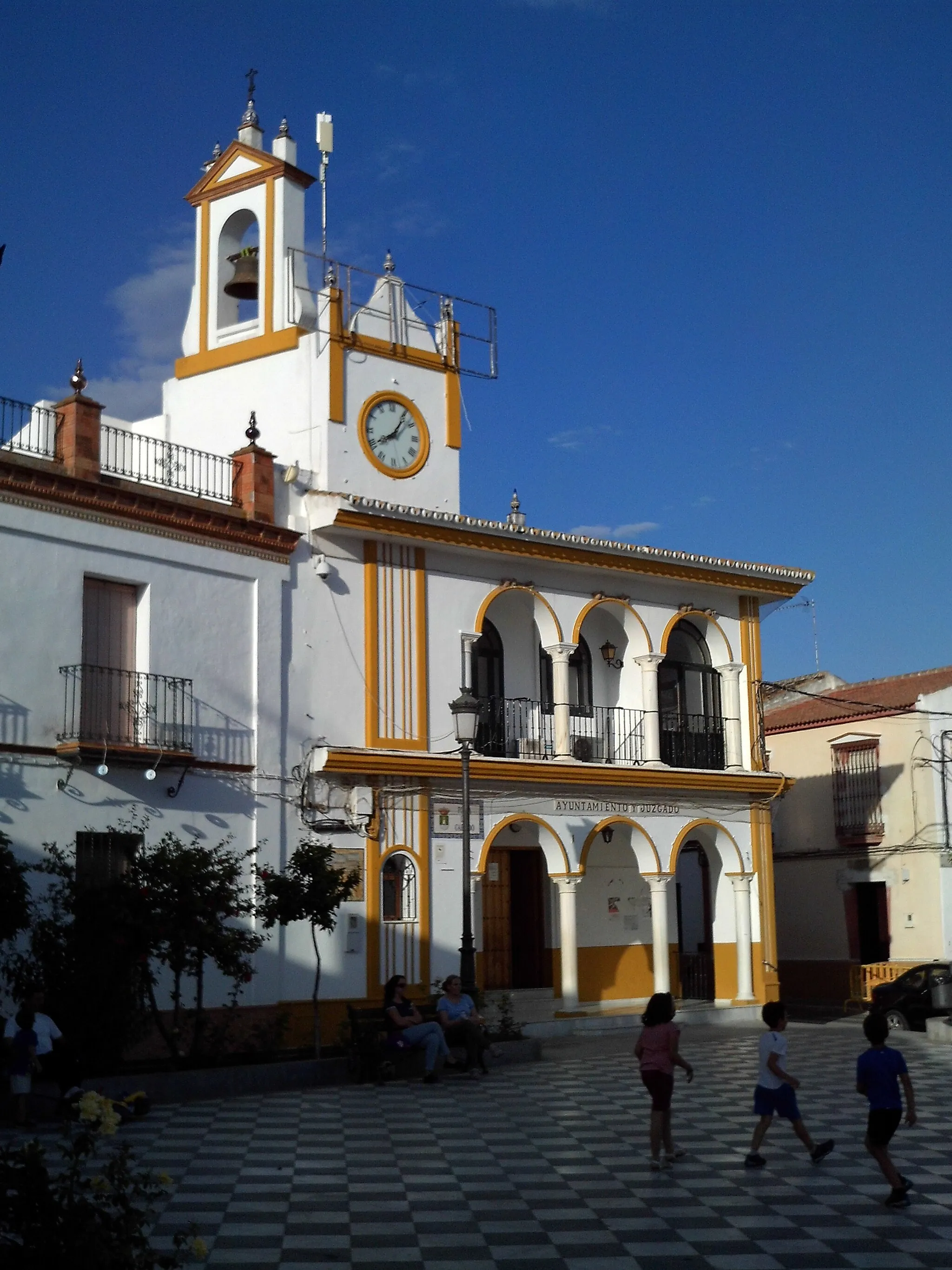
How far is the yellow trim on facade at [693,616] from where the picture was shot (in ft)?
83.9

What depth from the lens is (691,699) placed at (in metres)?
26.8

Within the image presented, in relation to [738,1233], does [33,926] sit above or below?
above

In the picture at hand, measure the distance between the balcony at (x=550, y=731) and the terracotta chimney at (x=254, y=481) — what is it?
15.5 feet

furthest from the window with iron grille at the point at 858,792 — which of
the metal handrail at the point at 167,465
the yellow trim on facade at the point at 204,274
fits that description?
the yellow trim on facade at the point at 204,274

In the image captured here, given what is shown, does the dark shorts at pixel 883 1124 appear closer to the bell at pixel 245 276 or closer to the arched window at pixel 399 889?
the arched window at pixel 399 889

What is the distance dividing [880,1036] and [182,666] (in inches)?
459

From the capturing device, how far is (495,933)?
25.4 m

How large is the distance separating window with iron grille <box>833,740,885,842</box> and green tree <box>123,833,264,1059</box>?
1769cm

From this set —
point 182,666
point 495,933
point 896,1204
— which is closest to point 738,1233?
point 896,1204

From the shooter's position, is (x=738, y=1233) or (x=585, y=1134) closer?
(x=738, y=1233)

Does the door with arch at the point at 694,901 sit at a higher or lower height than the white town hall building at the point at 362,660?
lower

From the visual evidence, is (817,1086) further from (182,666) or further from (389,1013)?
(182,666)

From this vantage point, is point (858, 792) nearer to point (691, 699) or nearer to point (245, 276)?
point (691, 699)

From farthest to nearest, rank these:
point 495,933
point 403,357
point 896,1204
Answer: point 495,933
point 403,357
point 896,1204
